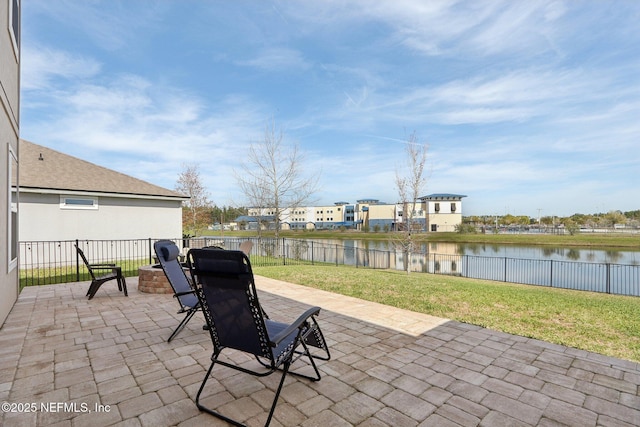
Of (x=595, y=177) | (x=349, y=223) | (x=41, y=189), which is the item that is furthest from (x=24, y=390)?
(x=349, y=223)

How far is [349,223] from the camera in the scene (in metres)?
76.3

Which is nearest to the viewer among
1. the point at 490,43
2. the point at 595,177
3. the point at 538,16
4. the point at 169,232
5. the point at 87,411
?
the point at 87,411

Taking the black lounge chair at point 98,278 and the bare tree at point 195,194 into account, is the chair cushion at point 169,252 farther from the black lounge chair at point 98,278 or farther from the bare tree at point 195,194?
the bare tree at point 195,194

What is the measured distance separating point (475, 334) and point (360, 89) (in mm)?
16146

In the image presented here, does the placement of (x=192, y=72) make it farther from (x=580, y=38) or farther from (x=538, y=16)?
(x=580, y=38)

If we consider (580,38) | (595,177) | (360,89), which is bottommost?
(595,177)

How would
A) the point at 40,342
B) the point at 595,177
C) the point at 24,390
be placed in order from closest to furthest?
the point at 24,390, the point at 40,342, the point at 595,177

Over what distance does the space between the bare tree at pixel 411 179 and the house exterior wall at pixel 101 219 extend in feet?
37.7

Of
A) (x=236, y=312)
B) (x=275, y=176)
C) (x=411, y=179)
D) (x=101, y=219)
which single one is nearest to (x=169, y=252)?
(x=236, y=312)

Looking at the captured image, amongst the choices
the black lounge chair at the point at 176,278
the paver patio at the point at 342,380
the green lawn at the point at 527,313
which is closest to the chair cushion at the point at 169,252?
the black lounge chair at the point at 176,278

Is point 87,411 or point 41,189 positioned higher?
point 41,189

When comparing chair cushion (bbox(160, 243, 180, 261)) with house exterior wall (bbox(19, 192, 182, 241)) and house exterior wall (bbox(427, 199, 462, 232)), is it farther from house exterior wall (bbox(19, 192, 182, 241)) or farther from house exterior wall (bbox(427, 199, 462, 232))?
house exterior wall (bbox(427, 199, 462, 232))

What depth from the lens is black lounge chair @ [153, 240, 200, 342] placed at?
395cm

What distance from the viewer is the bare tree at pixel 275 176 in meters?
18.1
